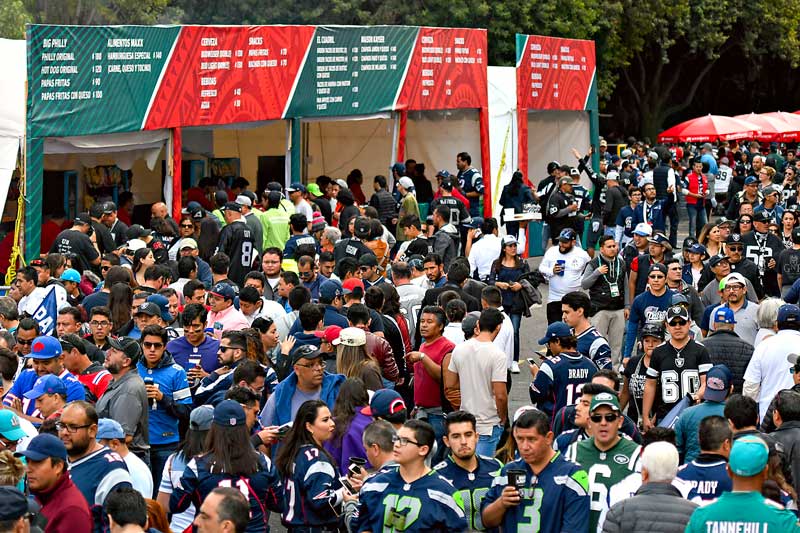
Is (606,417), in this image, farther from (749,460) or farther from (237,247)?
(237,247)

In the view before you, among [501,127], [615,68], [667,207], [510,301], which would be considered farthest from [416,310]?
[615,68]

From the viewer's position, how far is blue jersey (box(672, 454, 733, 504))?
25.0 feet

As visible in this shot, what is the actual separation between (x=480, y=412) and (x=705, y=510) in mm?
4110

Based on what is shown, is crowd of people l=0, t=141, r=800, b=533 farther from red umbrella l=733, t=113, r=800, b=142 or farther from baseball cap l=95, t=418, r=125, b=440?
red umbrella l=733, t=113, r=800, b=142

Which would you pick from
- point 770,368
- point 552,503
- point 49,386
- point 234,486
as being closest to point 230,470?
point 234,486

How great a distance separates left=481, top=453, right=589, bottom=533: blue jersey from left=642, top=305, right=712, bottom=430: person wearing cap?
344 cm

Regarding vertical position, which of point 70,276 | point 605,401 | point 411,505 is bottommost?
point 411,505

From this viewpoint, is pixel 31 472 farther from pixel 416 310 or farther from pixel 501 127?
pixel 501 127

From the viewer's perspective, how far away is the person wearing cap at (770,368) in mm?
10438

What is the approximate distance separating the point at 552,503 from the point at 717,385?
262 cm

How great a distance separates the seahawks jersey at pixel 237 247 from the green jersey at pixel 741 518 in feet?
33.4

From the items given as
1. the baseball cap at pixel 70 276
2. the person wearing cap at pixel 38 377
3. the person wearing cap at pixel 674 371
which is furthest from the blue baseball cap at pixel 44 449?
the baseball cap at pixel 70 276

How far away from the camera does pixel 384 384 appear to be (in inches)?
403

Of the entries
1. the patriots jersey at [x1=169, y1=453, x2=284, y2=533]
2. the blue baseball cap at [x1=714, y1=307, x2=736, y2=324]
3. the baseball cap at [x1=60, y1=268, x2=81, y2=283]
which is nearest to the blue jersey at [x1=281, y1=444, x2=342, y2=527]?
the patriots jersey at [x1=169, y1=453, x2=284, y2=533]
